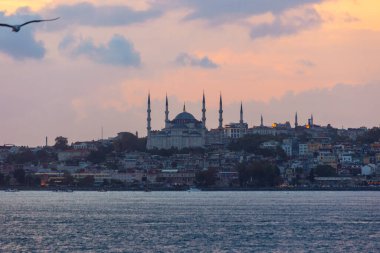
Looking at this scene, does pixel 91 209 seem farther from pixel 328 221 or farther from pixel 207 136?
pixel 207 136

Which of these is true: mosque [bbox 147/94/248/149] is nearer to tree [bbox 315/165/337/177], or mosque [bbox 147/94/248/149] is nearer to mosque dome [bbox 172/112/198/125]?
mosque dome [bbox 172/112/198/125]

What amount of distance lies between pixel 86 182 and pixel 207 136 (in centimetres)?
3357

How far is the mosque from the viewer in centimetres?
14600

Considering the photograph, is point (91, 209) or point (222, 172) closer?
point (91, 209)

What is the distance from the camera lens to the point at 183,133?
146000 mm

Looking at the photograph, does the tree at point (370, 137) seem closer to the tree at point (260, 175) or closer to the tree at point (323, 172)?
the tree at point (323, 172)

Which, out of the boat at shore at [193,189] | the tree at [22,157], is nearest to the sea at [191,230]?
the boat at shore at [193,189]

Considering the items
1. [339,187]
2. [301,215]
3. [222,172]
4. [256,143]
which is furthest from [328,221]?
[256,143]

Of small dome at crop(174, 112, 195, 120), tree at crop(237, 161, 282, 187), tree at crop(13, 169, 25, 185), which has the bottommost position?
tree at crop(237, 161, 282, 187)

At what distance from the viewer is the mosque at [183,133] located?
146000 millimetres

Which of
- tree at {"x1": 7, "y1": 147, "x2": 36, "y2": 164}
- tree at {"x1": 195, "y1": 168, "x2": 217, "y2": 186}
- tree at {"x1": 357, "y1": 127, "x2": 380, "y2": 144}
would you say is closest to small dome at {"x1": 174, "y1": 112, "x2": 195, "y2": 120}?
tree at {"x1": 7, "y1": 147, "x2": 36, "y2": 164}

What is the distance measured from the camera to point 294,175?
411 feet

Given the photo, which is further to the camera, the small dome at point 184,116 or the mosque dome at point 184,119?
the small dome at point 184,116

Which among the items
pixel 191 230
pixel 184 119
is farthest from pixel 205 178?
pixel 191 230
